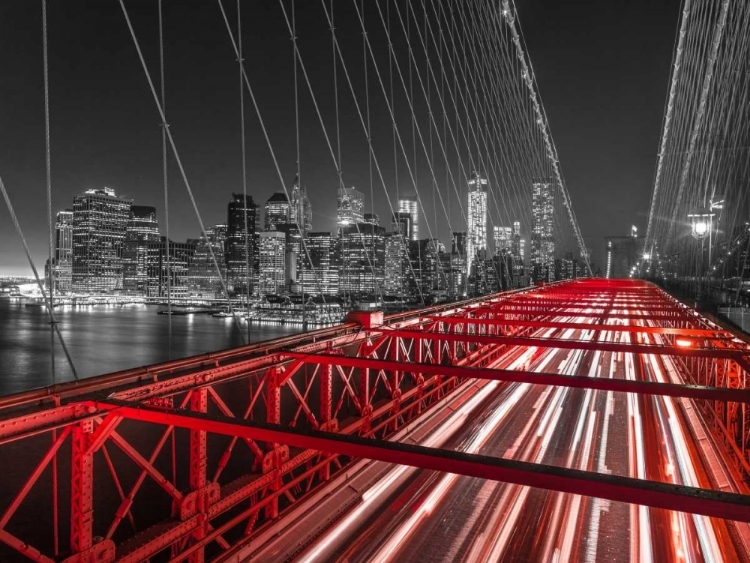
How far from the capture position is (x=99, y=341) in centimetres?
5197

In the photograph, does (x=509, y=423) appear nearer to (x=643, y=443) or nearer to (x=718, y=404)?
(x=643, y=443)

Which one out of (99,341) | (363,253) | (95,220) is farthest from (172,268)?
(95,220)

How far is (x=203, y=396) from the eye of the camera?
4.38 m

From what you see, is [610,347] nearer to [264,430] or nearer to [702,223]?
[264,430]

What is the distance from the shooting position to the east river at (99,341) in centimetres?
3828

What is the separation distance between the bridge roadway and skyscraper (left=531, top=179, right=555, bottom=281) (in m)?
73.6

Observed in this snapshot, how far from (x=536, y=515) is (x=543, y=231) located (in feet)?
315

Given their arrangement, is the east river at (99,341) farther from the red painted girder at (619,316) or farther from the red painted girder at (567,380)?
the red painted girder at (567,380)

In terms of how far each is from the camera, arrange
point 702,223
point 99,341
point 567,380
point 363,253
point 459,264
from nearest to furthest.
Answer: point 567,380 → point 702,223 → point 459,264 → point 363,253 → point 99,341

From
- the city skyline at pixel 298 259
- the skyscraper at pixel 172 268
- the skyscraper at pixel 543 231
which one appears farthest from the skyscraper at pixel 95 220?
the skyscraper at pixel 543 231

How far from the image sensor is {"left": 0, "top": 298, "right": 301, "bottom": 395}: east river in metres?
38.3

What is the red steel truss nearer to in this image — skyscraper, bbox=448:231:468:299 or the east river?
skyscraper, bbox=448:231:468:299

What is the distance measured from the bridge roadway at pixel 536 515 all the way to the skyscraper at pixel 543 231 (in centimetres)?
7360

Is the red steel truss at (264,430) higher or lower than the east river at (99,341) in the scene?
higher
